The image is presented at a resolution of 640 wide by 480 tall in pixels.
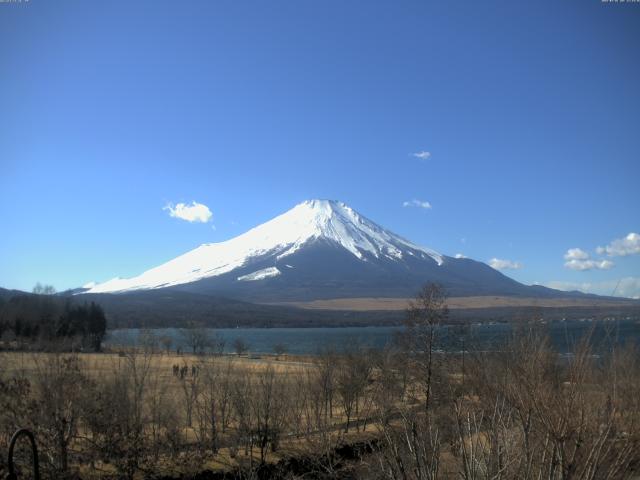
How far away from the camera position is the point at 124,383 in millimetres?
20016

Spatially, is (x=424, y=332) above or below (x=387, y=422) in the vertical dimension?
below

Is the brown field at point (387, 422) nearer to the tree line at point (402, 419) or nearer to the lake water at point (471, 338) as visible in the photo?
the tree line at point (402, 419)

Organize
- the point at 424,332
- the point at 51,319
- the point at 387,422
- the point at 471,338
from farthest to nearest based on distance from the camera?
the point at 51,319, the point at 424,332, the point at 471,338, the point at 387,422

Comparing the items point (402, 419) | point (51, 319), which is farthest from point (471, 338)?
point (51, 319)

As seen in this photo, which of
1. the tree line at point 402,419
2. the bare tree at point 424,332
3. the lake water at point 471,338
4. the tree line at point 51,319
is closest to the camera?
the tree line at point 402,419

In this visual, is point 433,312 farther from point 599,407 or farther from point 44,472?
point 599,407

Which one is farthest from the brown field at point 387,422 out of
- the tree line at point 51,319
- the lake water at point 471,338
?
the tree line at point 51,319

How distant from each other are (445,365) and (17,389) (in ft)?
66.9

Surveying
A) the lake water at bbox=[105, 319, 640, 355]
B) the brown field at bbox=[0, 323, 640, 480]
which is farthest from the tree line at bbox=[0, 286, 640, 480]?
the lake water at bbox=[105, 319, 640, 355]

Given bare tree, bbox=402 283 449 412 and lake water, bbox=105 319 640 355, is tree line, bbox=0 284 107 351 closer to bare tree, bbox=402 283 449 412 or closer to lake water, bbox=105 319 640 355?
lake water, bbox=105 319 640 355

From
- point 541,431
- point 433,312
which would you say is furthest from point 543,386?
point 433,312

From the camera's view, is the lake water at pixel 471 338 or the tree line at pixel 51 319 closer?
the lake water at pixel 471 338

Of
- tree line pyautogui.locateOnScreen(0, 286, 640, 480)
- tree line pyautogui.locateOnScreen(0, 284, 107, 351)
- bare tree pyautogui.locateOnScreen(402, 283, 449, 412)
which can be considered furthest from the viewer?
tree line pyautogui.locateOnScreen(0, 284, 107, 351)

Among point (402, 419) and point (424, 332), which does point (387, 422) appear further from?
point (424, 332)
